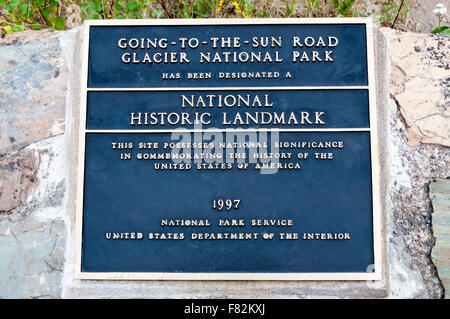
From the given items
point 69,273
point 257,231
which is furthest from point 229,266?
point 69,273

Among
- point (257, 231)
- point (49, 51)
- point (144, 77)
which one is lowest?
point (257, 231)

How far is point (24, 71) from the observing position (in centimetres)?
350

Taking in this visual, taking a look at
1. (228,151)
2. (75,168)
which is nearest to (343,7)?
(228,151)

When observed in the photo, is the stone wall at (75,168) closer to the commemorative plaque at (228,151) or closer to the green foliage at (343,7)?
the commemorative plaque at (228,151)

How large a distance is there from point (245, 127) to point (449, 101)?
1460 mm

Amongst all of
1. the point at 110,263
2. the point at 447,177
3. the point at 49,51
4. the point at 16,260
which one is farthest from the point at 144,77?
the point at 447,177

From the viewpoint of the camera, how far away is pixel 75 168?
332 cm

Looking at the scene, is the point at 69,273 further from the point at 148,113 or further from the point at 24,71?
the point at 24,71

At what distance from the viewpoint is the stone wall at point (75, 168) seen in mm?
3158

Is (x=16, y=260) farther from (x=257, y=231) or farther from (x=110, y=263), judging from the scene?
(x=257, y=231)

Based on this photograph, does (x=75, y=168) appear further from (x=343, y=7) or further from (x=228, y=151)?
(x=343, y=7)

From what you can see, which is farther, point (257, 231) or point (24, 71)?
point (24, 71)

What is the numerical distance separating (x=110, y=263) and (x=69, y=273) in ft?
0.99

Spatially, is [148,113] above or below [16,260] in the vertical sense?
above
